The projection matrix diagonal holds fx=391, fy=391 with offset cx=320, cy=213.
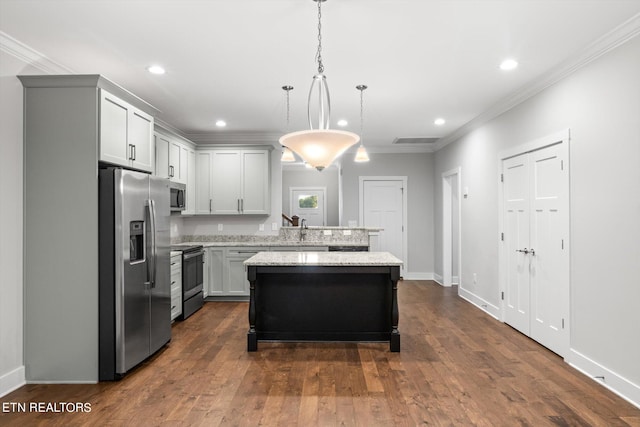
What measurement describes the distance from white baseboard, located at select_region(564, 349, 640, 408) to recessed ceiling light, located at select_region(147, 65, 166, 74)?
4.36 meters

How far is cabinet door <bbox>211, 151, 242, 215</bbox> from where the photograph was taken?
6023mm

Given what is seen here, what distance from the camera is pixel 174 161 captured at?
17.2ft

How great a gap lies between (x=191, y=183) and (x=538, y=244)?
15.2 ft

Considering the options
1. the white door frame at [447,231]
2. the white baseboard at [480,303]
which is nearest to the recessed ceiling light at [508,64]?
the white baseboard at [480,303]

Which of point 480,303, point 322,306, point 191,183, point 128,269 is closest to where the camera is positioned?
point 128,269

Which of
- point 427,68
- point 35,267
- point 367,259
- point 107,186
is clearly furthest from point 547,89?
point 35,267

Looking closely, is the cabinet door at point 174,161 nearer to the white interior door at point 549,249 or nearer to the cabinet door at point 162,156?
the cabinet door at point 162,156

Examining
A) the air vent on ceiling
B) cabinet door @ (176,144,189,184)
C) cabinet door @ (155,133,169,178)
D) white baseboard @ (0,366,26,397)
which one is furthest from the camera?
the air vent on ceiling

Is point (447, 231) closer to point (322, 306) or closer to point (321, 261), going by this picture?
point (322, 306)

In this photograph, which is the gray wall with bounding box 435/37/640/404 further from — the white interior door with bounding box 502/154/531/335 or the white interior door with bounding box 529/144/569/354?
the white interior door with bounding box 502/154/531/335

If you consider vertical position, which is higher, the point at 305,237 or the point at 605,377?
the point at 305,237

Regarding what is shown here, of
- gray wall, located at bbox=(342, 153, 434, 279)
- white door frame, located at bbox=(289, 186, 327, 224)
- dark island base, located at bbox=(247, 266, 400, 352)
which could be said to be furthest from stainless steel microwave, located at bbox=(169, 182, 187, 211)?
white door frame, located at bbox=(289, 186, 327, 224)

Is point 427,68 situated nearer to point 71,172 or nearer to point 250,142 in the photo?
point 71,172

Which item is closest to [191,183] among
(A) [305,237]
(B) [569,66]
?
(A) [305,237]
